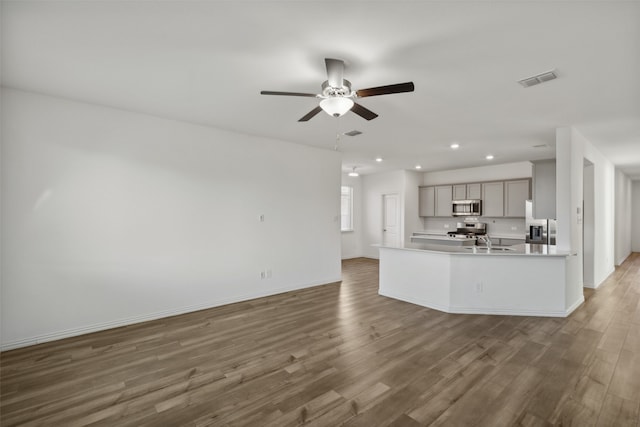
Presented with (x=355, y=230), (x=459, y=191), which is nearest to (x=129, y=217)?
(x=355, y=230)

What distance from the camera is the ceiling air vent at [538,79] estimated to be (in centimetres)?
278

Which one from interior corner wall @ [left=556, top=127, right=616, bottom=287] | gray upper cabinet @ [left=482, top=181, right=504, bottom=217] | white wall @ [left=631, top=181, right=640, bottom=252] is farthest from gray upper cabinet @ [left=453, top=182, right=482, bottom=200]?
white wall @ [left=631, top=181, right=640, bottom=252]

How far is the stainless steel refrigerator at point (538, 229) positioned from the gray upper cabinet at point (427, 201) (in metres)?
2.36

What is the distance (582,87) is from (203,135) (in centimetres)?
463

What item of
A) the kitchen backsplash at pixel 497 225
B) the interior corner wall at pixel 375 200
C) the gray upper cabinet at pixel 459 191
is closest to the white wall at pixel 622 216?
the kitchen backsplash at pixel 497 225

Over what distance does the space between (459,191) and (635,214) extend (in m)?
8.13

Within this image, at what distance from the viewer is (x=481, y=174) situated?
7.82m

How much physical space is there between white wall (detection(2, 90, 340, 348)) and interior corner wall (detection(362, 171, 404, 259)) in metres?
4.02

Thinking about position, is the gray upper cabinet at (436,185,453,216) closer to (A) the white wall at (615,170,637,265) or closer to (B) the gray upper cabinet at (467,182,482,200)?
(B) the gray upper cabinet at (467,182,482,200)

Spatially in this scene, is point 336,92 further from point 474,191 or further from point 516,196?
point 474,191

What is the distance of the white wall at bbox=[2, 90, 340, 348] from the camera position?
128 inches

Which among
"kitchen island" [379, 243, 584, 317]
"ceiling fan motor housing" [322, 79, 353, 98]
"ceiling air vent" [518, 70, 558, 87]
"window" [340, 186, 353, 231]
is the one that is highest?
"ceiling air vent" [518, 70, 558, 87]

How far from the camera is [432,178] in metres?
8.92

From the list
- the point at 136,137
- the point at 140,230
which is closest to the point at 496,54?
the point at 136,137
